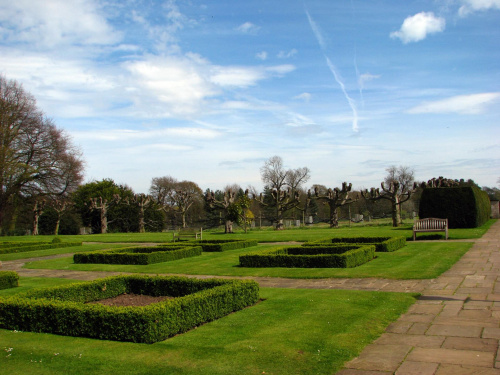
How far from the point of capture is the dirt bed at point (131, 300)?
7.81 meters

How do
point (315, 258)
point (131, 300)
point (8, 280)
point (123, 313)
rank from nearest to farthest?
1. point (123, 313)
2. point (131, 300)
3. point (8, 280)
4. point (315, 258)

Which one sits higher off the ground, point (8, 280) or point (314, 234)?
point (314, 234)

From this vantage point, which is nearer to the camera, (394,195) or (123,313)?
(123,313)

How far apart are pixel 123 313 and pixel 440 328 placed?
13.4 feet

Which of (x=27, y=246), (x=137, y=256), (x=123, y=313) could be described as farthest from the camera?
(x=27, y=246)

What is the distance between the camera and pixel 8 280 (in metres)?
10.3

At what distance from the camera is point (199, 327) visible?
6.09 metres

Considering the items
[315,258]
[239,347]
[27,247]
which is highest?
[315,258]

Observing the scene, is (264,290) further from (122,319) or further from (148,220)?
(148,220)

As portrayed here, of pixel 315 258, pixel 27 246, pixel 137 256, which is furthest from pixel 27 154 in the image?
pixel 315 258

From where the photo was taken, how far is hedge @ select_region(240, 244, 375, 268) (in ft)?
37.0

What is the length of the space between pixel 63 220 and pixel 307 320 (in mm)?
44555

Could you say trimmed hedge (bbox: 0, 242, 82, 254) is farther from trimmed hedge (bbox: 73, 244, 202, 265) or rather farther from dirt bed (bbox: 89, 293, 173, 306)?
dirt bed (bbox: 89, 293, 173, 306)

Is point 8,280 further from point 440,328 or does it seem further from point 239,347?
point 440,328
